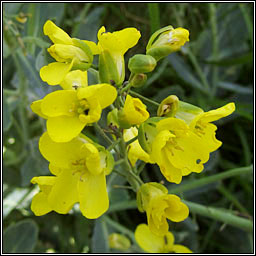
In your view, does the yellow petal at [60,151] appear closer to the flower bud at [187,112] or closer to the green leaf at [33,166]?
the flower bud at [187,112]

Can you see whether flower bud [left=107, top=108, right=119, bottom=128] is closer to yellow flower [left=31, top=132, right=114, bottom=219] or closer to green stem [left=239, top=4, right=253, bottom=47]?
yellow flower [left=31, top=132, right=114, bottom=219]

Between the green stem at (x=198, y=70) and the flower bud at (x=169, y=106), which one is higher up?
the flower bud at (x=169, y=106)

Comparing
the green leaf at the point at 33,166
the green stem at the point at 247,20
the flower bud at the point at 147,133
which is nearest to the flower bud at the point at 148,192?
the flower bud at the point at 147,133

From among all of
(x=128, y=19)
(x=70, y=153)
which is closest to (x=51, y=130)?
(x=70, y=153)

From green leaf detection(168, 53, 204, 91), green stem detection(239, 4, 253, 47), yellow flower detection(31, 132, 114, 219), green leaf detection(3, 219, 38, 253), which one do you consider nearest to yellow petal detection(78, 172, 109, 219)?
yellow flower detection(31, 132, 114, 219)

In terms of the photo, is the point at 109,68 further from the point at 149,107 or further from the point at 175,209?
the point at 149,107
